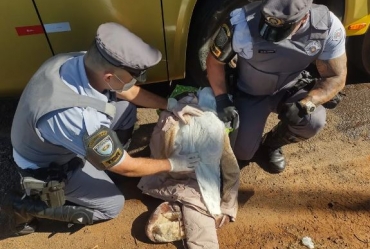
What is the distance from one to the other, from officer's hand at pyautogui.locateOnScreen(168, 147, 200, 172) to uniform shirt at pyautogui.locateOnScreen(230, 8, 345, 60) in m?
0.76

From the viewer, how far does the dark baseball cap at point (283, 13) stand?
238 centimetres

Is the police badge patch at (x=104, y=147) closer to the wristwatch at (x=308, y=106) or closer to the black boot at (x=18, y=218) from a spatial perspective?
the black boot at (x=18, y=218)

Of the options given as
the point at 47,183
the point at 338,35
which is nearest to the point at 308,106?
the point at 338,35

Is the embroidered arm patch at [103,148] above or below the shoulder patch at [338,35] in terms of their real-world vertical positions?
below

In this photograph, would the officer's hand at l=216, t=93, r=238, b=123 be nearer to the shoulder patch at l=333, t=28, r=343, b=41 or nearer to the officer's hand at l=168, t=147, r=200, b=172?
the officer's hand at l=168, t=147, r=200, b=172

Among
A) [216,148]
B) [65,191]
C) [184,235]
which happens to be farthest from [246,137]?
[65,191]

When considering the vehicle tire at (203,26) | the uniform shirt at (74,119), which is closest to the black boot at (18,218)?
the uniform shirt at (74,119)

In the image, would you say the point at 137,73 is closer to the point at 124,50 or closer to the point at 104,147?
the point at 124,50

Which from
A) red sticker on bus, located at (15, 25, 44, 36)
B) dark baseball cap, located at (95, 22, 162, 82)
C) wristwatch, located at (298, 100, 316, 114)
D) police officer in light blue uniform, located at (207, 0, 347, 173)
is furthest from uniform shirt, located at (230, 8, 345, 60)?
red sticker on bus, located at (15, 25, 44, 36)

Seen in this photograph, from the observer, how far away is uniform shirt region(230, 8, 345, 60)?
266 cm

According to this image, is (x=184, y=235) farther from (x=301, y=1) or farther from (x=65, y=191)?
(x=301, y=1)

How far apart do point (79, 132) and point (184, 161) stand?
814 mm

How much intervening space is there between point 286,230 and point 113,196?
120 cm

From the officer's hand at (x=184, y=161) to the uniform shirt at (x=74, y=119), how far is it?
0.60 meters
